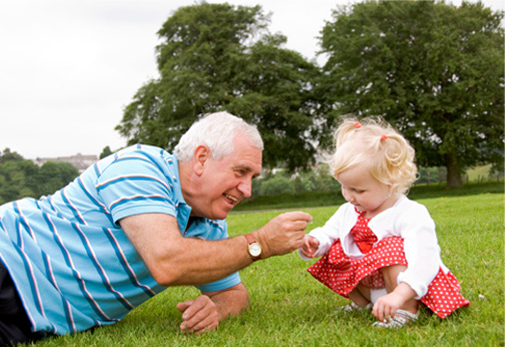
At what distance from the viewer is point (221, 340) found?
2.91 meters

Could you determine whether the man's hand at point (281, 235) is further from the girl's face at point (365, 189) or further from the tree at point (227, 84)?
the tree at point (227, 84)

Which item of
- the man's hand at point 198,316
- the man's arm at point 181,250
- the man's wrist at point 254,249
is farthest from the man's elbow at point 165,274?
the man's hand at point 198,316

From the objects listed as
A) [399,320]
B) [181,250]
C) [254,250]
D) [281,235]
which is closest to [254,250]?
[254,250]

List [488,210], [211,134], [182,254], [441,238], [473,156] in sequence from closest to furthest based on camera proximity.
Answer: [182,254]
[211,134]
[441,238]
[488,210]
[473,156]

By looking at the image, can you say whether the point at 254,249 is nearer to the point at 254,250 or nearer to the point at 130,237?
the point at 254,250

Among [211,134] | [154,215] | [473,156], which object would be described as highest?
[211,134]

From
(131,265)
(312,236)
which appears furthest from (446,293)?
(131,265)

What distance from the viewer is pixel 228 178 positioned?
10.1 feet

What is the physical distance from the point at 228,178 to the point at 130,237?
712 mm

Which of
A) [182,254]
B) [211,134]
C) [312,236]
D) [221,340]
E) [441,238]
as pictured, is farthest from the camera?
[441,238]

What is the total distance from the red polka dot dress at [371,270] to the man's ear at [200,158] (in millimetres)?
1101

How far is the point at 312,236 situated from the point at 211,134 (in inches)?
40.4

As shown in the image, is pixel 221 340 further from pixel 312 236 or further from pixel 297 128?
pixel 297 128

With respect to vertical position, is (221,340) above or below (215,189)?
below
